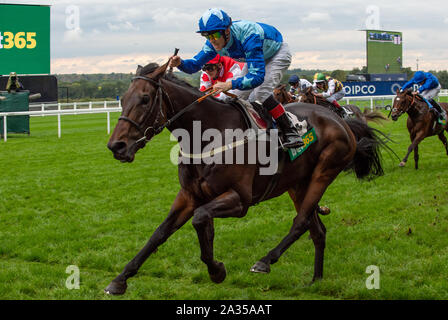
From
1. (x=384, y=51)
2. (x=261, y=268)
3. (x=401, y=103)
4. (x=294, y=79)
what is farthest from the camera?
(x=384, y=51)

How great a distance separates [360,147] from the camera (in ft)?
17.2

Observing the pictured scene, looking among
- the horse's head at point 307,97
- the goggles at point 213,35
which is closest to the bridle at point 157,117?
the goggles at point 213,35

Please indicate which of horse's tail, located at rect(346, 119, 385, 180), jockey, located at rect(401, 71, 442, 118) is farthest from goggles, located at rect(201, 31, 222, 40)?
jockey, located at rect(401, 71, 442, 118)

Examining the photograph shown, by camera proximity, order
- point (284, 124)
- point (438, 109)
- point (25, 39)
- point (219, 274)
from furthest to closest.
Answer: point (25, 39)
point (438, 109)
point (284, 124)
point (219, 274)

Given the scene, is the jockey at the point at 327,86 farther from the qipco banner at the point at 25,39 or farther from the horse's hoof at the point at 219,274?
the qipco banner at the point at 25,39

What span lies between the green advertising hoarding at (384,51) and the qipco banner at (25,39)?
2719cm

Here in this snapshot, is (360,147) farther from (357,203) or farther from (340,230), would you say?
(357,203)

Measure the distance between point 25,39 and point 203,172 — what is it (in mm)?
22383

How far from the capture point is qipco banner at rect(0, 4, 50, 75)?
23.2 meters

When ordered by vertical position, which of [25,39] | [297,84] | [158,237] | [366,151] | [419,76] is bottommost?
[158,237]

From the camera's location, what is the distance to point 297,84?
10344mm

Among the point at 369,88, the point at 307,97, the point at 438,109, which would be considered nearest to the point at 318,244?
the point at 307,97

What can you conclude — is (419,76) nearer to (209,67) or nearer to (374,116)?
(374,116)
